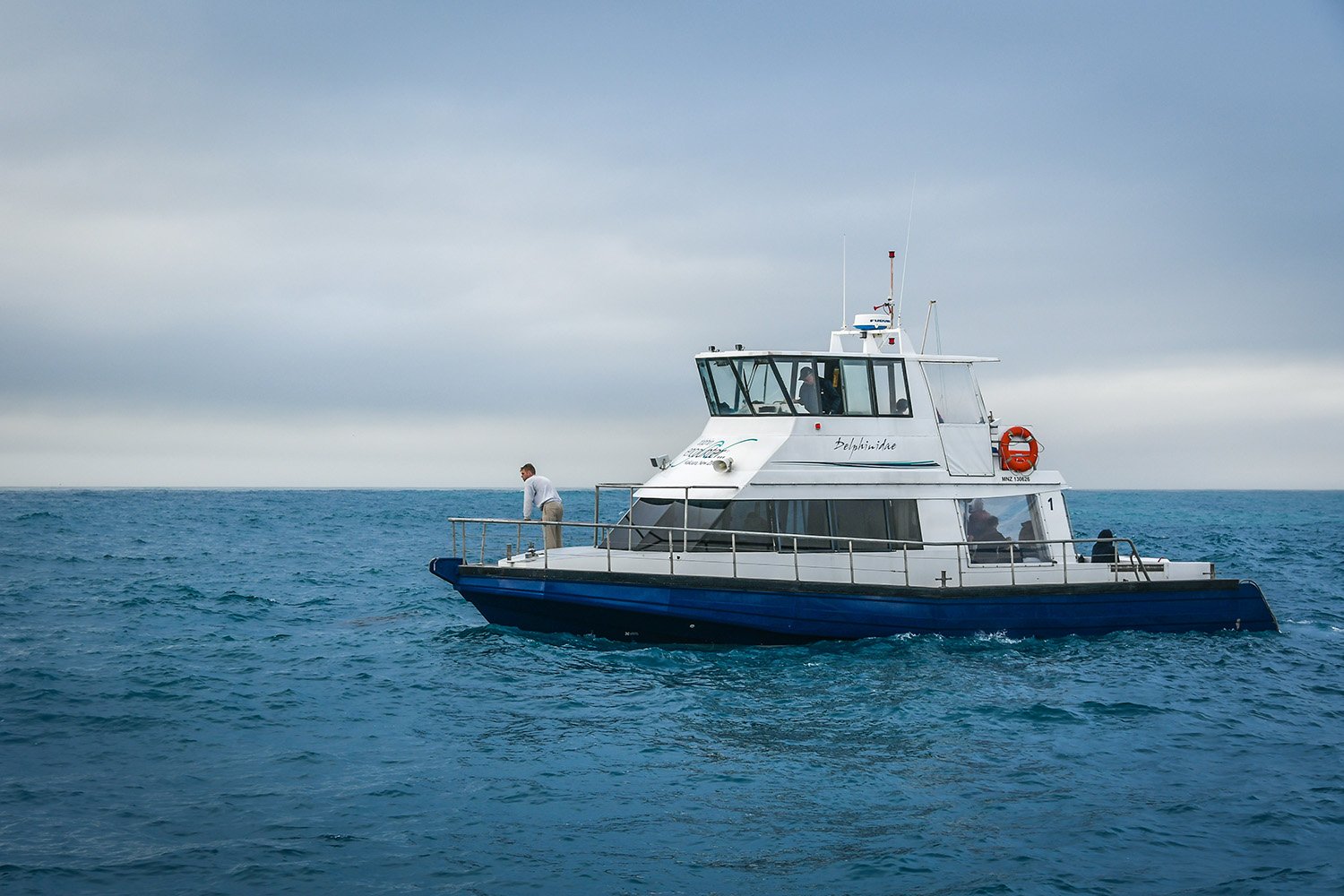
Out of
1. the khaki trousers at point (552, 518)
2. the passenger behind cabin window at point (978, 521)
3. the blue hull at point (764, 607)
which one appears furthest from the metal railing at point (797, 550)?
Answer: the khaki trousers at point (552, 518)

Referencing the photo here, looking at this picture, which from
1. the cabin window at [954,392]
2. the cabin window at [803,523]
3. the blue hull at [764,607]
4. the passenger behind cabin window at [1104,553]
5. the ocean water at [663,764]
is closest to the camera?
the ocean water at [663,764]

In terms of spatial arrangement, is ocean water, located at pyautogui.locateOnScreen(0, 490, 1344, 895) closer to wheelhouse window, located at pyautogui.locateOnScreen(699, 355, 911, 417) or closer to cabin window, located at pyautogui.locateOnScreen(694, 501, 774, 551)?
cabin window, located at pyautogui.locateOnScreen(694, 501, 774, 551)

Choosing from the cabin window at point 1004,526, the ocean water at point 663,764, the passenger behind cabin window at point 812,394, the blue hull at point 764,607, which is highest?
the passenger behind cabin window at point 812,394

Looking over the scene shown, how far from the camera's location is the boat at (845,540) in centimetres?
1496

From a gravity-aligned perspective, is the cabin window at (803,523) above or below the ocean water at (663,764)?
above

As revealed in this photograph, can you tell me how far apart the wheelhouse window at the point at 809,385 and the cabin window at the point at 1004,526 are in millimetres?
1874

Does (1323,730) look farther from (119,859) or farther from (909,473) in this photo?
(119,859)

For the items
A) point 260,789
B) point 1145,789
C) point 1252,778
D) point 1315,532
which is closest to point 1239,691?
point 1252,778

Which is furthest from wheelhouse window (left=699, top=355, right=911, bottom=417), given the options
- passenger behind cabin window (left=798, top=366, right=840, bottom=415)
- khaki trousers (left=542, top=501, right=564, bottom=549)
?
khaki trousers (left=542, top=501, right=564, bottom=549)

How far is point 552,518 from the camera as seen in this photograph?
1731 cm

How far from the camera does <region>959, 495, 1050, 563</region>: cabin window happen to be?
55.1 ft

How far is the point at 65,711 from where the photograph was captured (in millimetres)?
12836

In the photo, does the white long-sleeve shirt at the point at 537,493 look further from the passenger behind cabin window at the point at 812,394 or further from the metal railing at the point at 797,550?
the passenger behind cabin window at the point at 812,394

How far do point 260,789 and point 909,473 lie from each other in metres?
10.0
